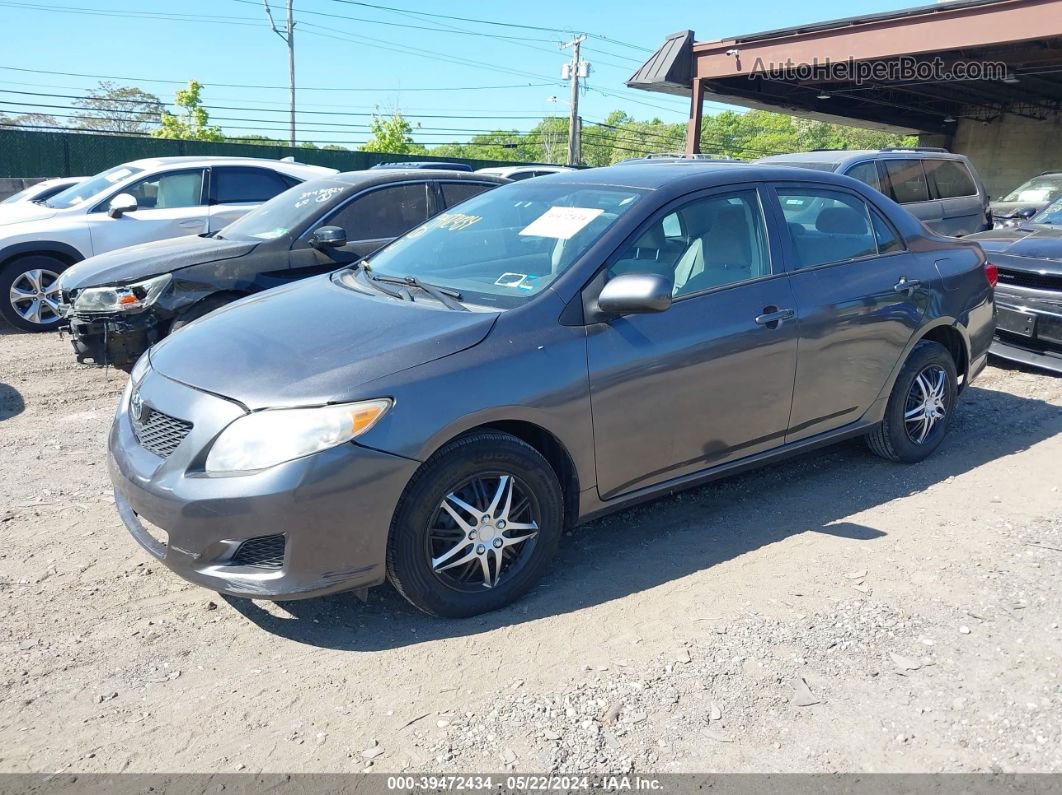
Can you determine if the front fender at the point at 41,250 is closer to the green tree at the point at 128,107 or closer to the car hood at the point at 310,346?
the car hood at the point at 310,346

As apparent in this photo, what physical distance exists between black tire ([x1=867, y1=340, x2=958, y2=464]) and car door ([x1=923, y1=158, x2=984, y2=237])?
6.09 m

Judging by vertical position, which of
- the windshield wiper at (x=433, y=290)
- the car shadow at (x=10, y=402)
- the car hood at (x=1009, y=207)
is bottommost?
the car shadow at (x=10, y=402)

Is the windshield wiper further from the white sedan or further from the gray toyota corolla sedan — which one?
the white sedan

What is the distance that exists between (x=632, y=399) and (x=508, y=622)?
106 centimetres

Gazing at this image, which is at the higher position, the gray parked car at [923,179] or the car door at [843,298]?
the gray parked car at [923,179]

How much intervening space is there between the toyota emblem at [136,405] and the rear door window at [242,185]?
6.72 meters

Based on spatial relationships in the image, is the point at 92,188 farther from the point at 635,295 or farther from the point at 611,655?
the point at 611,655

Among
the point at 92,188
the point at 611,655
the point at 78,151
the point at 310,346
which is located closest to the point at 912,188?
the point at 611,655

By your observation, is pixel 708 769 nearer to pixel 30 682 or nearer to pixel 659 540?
pixel 659 540

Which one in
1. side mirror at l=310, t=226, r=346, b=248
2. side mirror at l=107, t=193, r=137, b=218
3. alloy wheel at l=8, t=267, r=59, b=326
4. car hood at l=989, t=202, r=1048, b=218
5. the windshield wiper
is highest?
car hood at l=989, t=202, r=1048, b=218

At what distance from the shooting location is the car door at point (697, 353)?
12.0ft

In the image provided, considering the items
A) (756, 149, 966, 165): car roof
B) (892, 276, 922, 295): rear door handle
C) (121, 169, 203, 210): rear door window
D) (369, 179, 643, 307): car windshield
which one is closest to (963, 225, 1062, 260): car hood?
(756, 149, 966, 165): car roof

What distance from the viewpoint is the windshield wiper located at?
3.68 m

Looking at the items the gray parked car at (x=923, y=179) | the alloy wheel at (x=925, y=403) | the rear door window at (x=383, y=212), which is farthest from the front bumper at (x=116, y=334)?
the gray parked car at (x=923, y=179)
